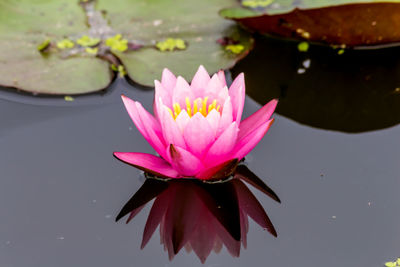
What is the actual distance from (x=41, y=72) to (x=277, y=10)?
4.43 feet

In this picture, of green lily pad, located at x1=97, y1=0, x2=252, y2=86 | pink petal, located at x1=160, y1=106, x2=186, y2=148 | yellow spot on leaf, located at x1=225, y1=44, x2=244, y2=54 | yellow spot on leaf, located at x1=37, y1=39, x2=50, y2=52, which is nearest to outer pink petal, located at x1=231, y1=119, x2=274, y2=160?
pink petal, located at x1=160, y1=106, x2=186, y2=148

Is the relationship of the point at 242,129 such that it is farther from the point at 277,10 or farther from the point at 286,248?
the point at 277,10

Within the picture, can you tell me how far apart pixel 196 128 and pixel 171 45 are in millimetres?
1052

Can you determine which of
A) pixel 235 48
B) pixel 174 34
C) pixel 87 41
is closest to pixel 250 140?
pixel 235 48

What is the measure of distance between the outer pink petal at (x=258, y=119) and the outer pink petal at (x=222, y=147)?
0.17m

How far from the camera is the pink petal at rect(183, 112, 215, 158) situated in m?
2.13

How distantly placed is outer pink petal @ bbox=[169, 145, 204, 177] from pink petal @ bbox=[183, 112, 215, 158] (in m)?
0.04

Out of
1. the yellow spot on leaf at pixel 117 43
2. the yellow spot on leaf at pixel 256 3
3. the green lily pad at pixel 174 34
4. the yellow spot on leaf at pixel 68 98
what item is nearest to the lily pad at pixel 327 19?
the yellow spot on leaf at pixel 256 3

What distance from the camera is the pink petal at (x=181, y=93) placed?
232 centimetres

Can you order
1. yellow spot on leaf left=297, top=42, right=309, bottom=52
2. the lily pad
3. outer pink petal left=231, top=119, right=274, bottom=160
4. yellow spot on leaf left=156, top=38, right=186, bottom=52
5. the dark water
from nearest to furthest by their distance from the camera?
the dark water → outer pink petal left=231, top=119, right=274, bottom=160 → the lily pad → yellow spot on leaf left=156, top=38, right=186, bottom=52 → yellow spot on leaf left=297, top=42, right=309, bottom=52

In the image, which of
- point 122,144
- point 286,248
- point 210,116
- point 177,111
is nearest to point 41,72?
point 122,144

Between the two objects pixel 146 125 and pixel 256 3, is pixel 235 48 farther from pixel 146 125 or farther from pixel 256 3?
pixel 146 125

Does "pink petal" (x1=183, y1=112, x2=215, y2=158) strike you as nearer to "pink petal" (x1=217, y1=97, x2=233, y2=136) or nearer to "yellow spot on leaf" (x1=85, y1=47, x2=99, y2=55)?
"pink petal" (x1=217, y1=97, x2=233, y2=136)

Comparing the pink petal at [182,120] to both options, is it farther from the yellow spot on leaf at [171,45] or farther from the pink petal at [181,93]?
the yellow spot on leaf at [171,45]
